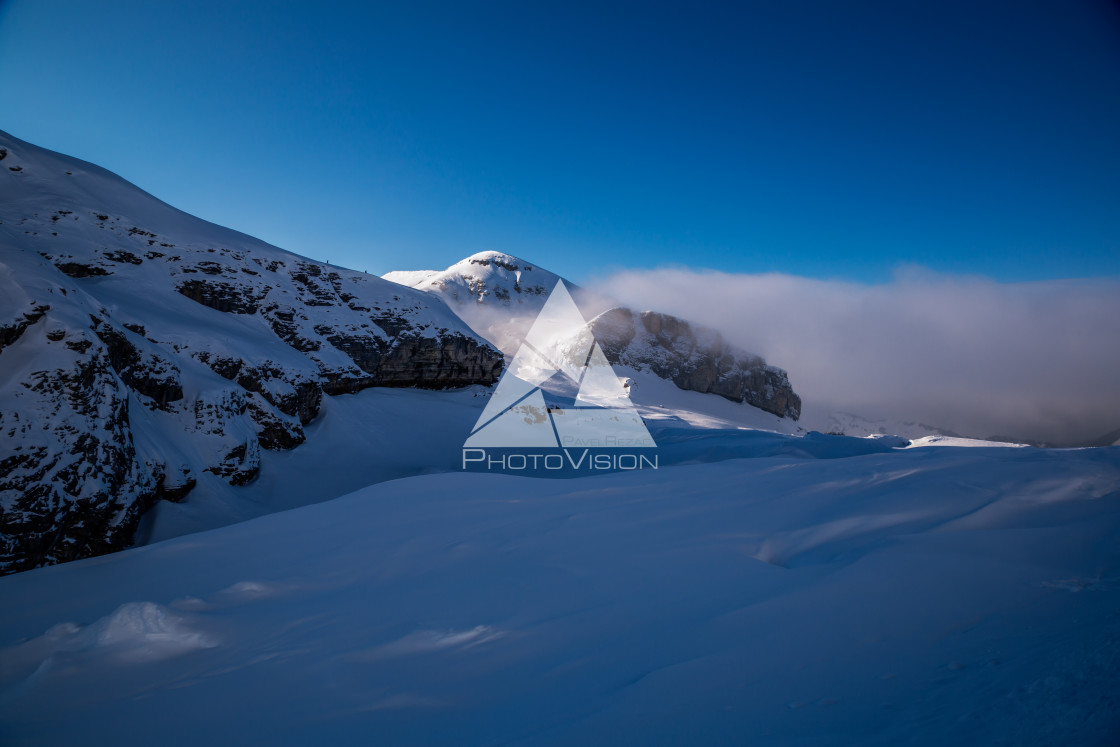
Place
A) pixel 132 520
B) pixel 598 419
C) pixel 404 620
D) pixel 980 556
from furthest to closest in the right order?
pixel 598 419
pixel 132 520
pixel 404 620
pixel 980 556

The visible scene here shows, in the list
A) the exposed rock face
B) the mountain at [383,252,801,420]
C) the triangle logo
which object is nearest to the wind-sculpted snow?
the triangle logo

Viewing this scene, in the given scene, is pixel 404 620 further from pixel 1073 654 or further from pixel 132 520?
pixel 132 520

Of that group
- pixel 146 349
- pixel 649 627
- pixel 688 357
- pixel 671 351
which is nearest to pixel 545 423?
pixel 146 349

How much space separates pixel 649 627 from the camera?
96.7 inches

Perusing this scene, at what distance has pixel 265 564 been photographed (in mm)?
4359

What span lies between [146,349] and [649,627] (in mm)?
14580

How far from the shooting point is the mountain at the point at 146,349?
7816mm

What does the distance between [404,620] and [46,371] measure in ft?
31.1

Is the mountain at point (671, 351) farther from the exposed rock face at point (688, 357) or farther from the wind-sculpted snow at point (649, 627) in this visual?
the wind-sculpted snow at point (649, 627)

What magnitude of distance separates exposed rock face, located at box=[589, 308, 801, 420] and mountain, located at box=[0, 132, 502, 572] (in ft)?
117

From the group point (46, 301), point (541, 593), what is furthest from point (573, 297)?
point (541, 593)

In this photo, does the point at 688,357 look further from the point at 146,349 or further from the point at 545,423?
the point at 146,349

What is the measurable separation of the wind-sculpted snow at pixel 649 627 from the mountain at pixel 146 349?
453 cm

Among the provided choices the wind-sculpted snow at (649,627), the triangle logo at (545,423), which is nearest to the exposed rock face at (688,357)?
the triangle logo at (545,423)
